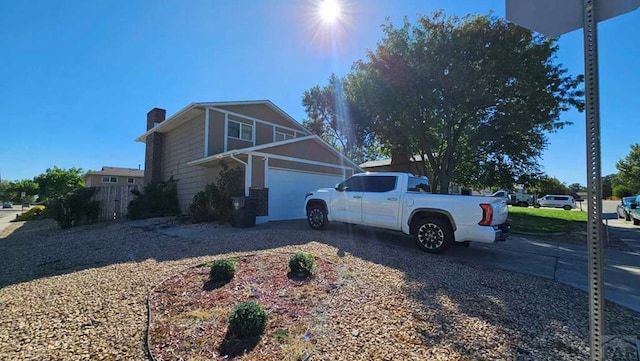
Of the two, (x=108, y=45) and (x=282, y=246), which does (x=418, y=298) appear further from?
(x=108, y=45)

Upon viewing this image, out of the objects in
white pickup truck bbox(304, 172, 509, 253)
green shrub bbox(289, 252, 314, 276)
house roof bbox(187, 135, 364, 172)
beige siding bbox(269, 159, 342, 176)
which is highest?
house roof bbox(187, 135, 364, 172)

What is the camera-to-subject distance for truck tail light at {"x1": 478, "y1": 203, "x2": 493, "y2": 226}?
5961mm

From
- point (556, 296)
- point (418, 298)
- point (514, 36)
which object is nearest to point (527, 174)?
point (514, 36)

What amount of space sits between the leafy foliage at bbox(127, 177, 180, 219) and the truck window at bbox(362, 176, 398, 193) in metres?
10.9

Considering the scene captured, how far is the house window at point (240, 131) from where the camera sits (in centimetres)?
1456

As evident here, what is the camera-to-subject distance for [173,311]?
3.62 metres

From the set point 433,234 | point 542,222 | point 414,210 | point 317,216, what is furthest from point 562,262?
point 542,222

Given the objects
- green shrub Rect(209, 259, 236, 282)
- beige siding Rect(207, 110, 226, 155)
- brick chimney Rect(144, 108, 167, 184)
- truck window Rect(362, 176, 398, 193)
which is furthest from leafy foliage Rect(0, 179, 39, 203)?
green shrub Rect(209, 259, 236, 282)

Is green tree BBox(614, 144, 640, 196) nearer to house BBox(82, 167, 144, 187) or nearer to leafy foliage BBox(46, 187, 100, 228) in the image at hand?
leafy foliage BBox(46, 187, 100, 228)

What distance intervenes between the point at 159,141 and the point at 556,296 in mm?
18887

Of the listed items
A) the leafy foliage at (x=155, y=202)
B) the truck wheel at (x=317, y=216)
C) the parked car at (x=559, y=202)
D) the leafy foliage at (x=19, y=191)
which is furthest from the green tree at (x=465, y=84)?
the leafy foliage at (x=19, y=191)

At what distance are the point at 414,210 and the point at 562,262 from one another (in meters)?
3.29

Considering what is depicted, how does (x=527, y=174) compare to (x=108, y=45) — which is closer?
(x=108, y=45)

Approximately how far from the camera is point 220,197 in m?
11.5
